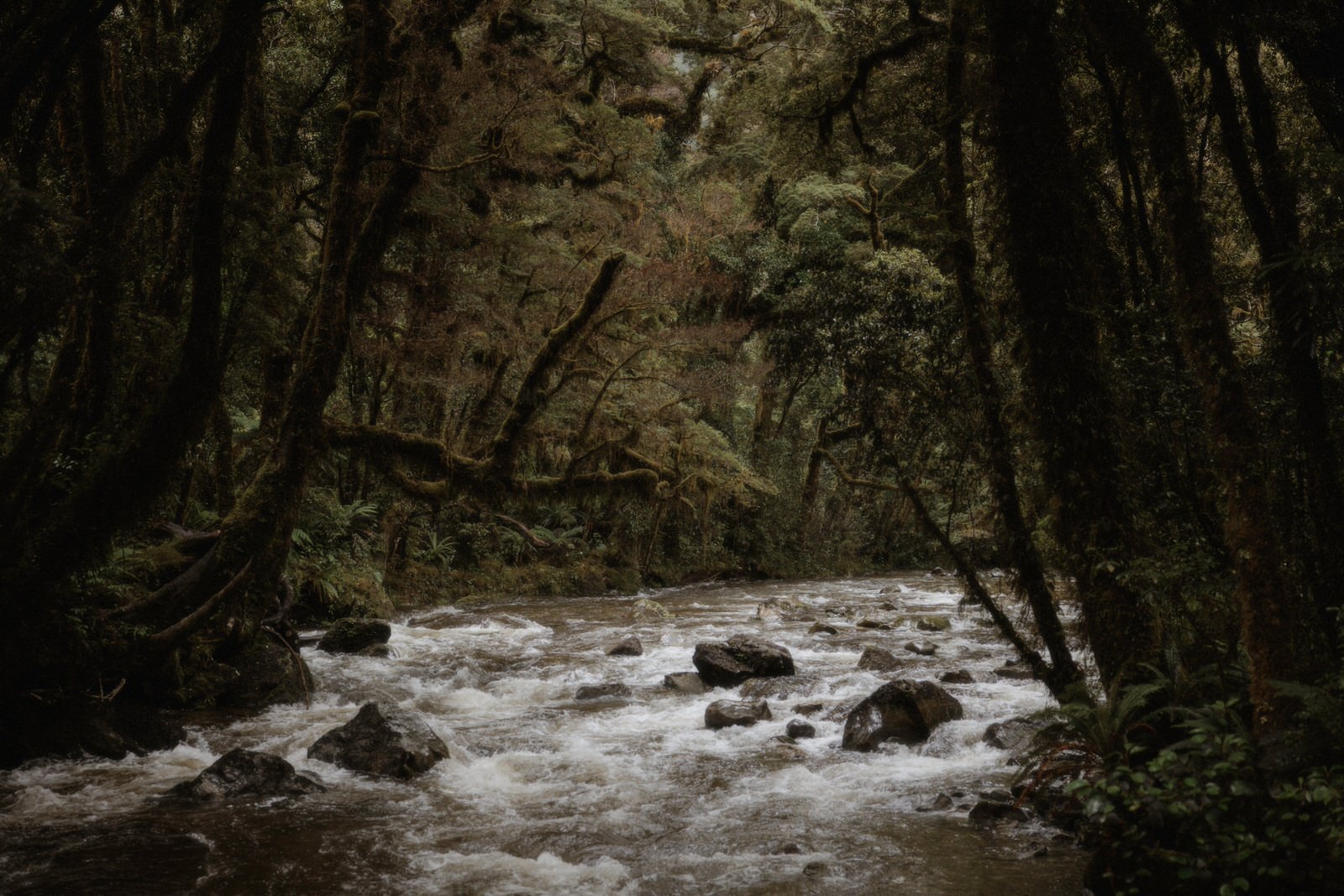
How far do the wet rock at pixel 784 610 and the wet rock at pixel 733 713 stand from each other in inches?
309

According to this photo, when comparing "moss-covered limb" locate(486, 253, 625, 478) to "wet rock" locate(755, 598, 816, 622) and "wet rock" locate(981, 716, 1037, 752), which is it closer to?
"wet rock" locate(755, 598, 816, 622)

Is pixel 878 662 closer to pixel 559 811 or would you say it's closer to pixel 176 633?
pixel 559 811

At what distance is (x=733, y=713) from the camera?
9.29 metres

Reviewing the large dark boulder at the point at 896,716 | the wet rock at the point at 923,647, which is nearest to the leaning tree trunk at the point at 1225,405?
the large dark boulder at the point at 896,716

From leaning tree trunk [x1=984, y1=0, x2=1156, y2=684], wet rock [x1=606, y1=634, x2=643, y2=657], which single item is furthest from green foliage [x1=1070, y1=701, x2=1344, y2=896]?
wet rock [x1=606, y1=634, x2=643, y2=657]

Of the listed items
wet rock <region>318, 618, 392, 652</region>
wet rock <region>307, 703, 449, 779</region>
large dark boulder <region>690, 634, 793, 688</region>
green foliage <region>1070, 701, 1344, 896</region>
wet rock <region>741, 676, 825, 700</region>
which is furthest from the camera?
wet rock <region>318, 618, 392, 652</region>

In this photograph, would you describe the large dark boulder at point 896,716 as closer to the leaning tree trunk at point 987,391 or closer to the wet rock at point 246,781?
the leaning tree trunk at point 987,391

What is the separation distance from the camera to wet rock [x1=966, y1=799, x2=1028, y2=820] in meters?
6.07

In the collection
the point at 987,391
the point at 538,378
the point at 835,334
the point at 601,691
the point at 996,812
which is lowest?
the point at 601,691

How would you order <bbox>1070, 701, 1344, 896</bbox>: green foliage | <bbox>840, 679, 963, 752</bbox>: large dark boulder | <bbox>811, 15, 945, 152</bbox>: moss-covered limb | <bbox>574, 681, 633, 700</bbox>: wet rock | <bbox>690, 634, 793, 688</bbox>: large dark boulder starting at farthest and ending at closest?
<bbox>690, 634, 793, 688</bbox>: large dark boulder
<bbox>574, 681, 633, 700</bbox>: wet rock
<bbox>811, 15, 945, 152</bbox>: moss-covered limb
<bbox>840, 679, 963, 752</bbox>: large dark boulder
<bbox>1070, 701, 1344, 896</bbox>: green foliage

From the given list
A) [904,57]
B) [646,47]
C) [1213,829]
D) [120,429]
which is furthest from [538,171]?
[1213,829]

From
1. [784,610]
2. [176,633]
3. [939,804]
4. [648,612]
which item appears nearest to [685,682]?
[939,804]

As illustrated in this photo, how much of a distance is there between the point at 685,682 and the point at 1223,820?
Result: 765 cm

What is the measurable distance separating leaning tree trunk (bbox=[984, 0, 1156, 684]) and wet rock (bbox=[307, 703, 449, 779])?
18.7 ft
